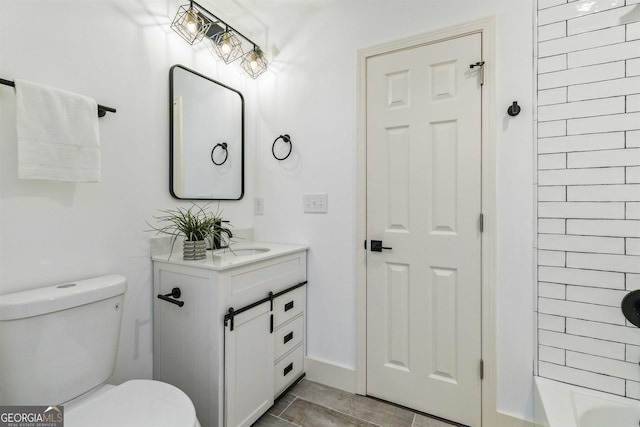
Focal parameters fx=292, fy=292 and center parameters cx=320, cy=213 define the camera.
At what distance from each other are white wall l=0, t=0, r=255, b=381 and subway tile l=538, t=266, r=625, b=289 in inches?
77.2

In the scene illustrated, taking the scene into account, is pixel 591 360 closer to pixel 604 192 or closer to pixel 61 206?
pixel 604 192

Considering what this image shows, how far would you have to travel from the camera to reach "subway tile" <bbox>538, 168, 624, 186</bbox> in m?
1.24

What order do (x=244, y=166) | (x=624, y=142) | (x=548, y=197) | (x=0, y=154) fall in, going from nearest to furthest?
1. (x=0, y=154)
2. (x=624, y=142)
3. (x=548, y=197)
4. (x=244, y=166)

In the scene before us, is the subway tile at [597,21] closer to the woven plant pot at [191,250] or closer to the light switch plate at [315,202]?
the light switch plate at [315,202]

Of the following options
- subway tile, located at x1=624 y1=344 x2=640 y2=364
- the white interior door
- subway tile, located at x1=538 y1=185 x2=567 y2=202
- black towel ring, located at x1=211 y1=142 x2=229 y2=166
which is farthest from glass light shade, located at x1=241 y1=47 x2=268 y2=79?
subway tile, located at x1=624 y1=344 x2=640 y2=364

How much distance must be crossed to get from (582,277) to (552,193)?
392 millimetres

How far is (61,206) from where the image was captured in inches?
47.9

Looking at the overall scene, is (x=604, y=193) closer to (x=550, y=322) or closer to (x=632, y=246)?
(x=632, y=246)

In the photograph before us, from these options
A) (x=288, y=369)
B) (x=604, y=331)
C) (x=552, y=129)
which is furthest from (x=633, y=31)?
(x=288, y=369)

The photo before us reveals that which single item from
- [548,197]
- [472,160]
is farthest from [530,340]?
[472,160]

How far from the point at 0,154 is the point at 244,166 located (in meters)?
1.23

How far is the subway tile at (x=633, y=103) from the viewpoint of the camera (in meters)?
1.19

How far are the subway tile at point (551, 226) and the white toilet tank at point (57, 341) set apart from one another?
6.25ft

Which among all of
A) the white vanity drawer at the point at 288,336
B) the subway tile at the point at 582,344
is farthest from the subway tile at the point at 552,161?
the white vanity drawer at the point at 288,336
